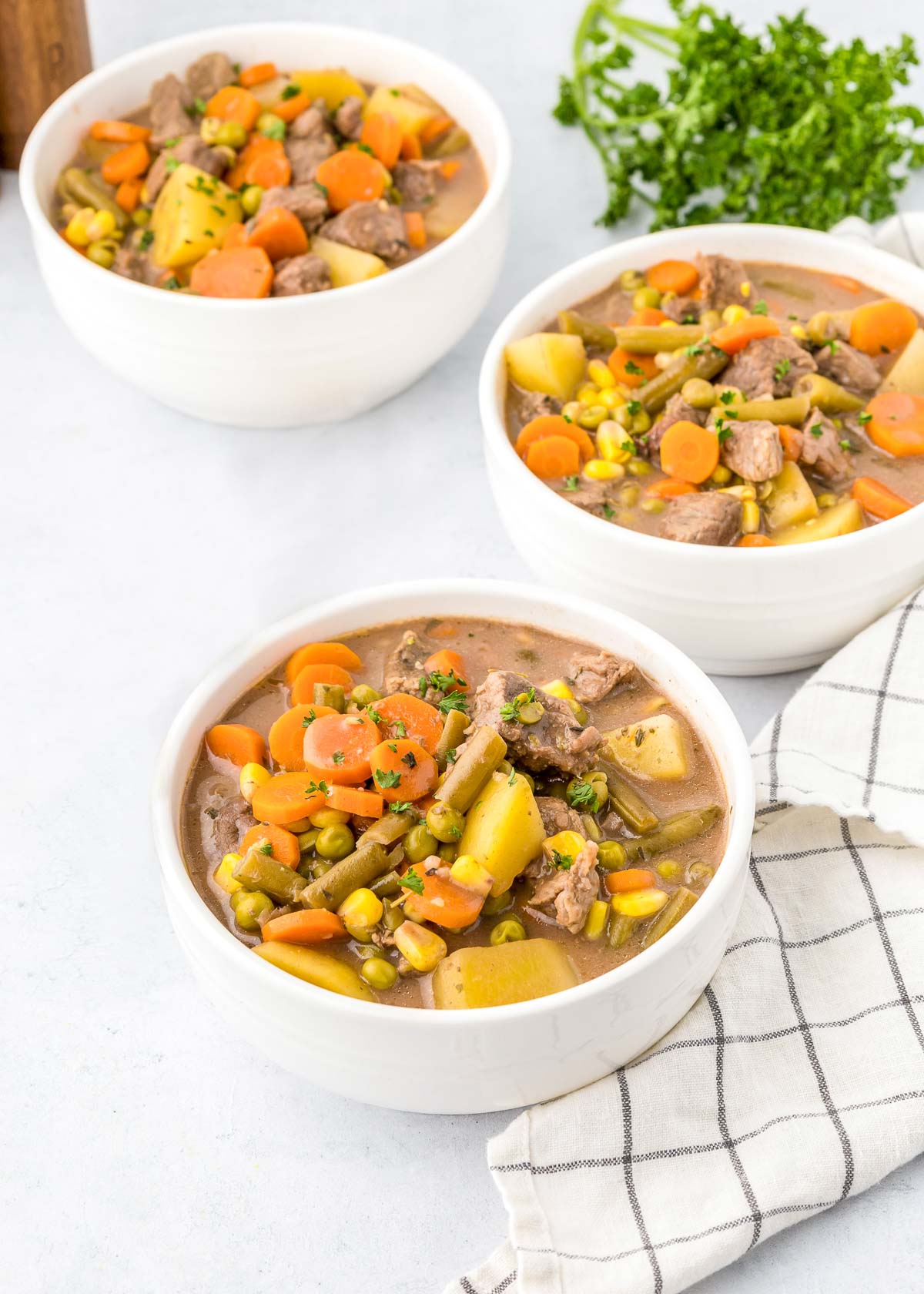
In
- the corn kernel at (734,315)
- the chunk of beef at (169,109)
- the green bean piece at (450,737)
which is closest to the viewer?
the green bean piece at (450,737)

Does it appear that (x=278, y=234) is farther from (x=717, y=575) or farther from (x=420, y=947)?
(x=420, y=947)

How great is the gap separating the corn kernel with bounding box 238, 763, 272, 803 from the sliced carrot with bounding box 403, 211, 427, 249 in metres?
2.26

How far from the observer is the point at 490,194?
484 cm

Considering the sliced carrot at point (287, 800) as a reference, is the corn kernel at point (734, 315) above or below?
above

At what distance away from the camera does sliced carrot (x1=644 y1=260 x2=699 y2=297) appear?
481cm

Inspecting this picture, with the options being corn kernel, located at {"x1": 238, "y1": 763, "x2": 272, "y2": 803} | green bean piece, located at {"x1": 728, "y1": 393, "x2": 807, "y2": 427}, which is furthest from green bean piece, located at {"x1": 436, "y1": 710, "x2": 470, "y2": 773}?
green bean piece, located at {"x1": 728, "y1": 393, "x2": 807, "y2": 427}

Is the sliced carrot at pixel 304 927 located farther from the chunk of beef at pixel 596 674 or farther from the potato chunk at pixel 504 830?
the chunk of beef at pixel 596 674

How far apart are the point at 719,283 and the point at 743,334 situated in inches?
16.2

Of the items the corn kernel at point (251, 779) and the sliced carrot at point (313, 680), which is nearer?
the corn kernel at point (251, 779)

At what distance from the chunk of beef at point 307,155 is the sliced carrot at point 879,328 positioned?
1.82 m

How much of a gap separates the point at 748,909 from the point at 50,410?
3.03 metres

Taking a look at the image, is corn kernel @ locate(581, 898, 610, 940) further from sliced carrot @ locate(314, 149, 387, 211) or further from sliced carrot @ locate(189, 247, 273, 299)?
sliced carrot @ locate(314, 149, 387, 211)

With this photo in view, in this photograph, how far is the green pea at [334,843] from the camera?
314 centimetres

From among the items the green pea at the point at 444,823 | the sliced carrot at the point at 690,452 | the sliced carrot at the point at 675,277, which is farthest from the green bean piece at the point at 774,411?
the green pea at the point at 444,823
